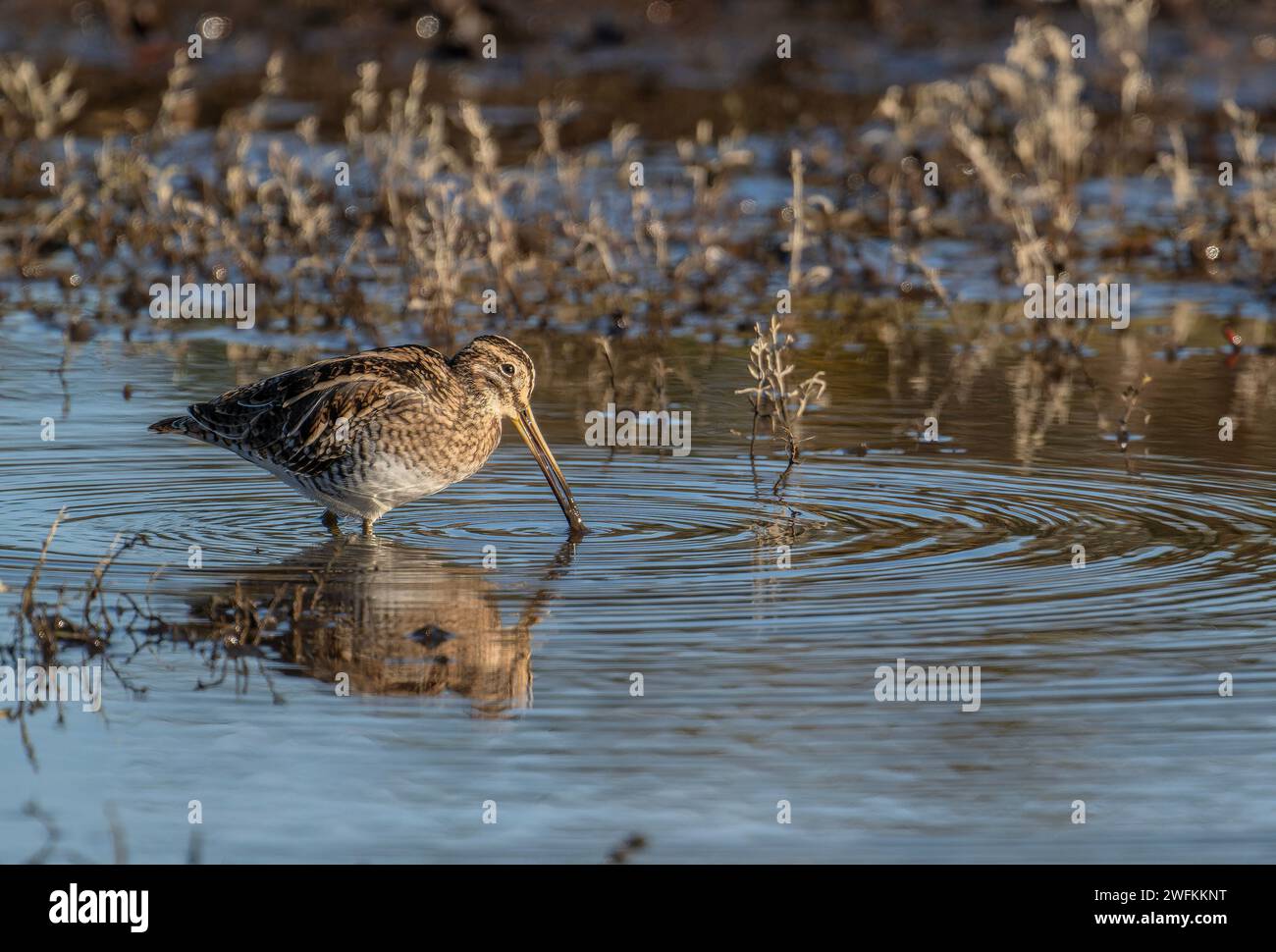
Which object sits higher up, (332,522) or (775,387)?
(775,387)

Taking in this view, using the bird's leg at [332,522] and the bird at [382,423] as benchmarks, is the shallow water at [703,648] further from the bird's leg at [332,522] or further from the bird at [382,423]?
the bird at [382,423]

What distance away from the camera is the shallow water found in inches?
244

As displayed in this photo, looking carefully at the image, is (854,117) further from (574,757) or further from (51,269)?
(574,757)

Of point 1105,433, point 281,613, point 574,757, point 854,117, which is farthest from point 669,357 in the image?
point 854,117

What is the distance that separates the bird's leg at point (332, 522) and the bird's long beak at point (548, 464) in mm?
931

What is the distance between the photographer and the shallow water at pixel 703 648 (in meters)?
6.19

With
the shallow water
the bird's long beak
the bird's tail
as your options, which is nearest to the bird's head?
the bird's long beak

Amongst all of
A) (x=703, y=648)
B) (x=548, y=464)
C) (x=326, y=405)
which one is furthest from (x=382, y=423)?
(x=703, y=648)

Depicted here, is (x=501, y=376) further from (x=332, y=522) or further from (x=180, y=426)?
(x=180, y=426)

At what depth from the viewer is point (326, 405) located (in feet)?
32.1

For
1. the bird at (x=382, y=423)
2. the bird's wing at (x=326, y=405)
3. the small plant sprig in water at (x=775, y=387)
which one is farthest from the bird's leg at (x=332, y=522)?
the small plant sprig in water at (x=775, y=387)

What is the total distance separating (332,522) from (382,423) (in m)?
0.77

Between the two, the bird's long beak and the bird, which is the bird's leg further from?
the bird's long beak

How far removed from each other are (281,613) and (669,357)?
6.58 meters
